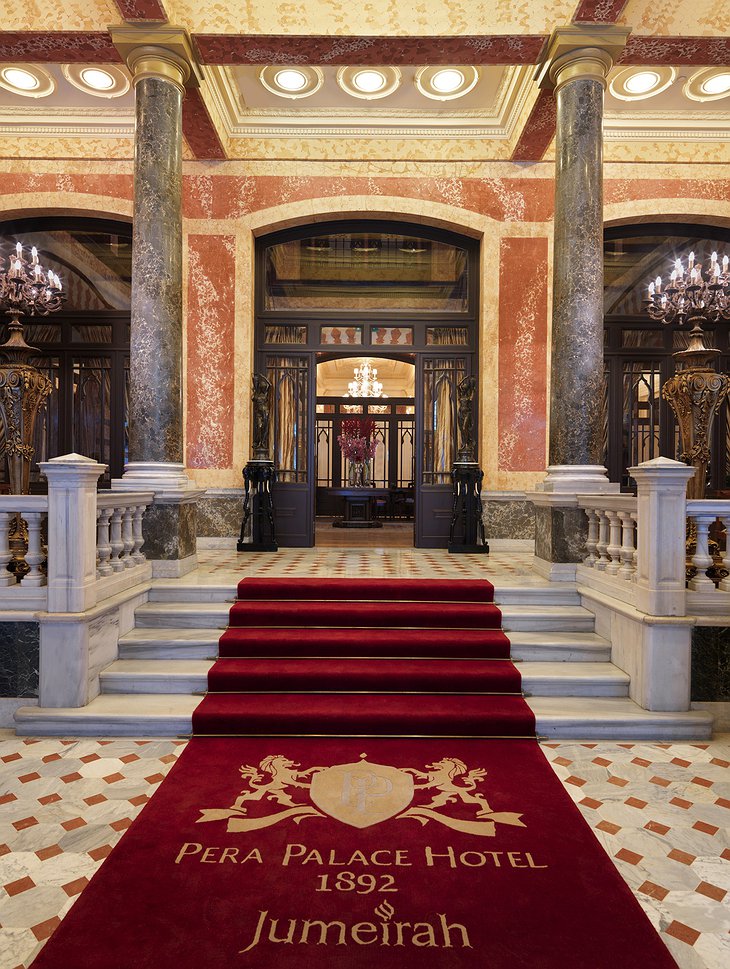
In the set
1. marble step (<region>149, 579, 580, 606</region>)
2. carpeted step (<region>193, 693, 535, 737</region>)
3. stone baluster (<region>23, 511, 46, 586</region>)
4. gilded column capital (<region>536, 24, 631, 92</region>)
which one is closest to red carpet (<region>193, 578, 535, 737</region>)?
carpeted step (<region>193, 693, 535, 737</region>)

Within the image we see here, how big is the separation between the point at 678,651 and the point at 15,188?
8940mm

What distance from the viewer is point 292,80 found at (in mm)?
6891

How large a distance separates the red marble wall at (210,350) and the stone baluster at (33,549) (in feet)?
12.6

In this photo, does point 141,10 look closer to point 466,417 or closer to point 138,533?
point 138,533

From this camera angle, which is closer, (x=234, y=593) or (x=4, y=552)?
(x=4, y=552)

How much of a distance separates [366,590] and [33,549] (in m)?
2.31

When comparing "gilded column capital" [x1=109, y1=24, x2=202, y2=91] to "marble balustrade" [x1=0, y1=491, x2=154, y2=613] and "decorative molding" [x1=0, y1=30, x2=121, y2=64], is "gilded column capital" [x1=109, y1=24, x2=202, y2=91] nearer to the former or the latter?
"decorative molding" [x1=0, y1=30, x2=121, y2=64]

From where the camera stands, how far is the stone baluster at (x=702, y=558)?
3781mm

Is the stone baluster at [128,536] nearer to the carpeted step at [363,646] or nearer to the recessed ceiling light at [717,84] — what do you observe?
the carpeted step at [363,646]

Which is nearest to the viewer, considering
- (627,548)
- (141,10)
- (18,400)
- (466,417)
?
(627,548)

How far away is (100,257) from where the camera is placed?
845cm

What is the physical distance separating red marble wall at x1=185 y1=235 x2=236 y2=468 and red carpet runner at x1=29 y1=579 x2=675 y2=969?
3836mm

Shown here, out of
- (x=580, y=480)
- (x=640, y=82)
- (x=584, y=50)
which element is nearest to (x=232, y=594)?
(x=580, y=480)

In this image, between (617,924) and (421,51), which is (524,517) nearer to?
(421,51)
